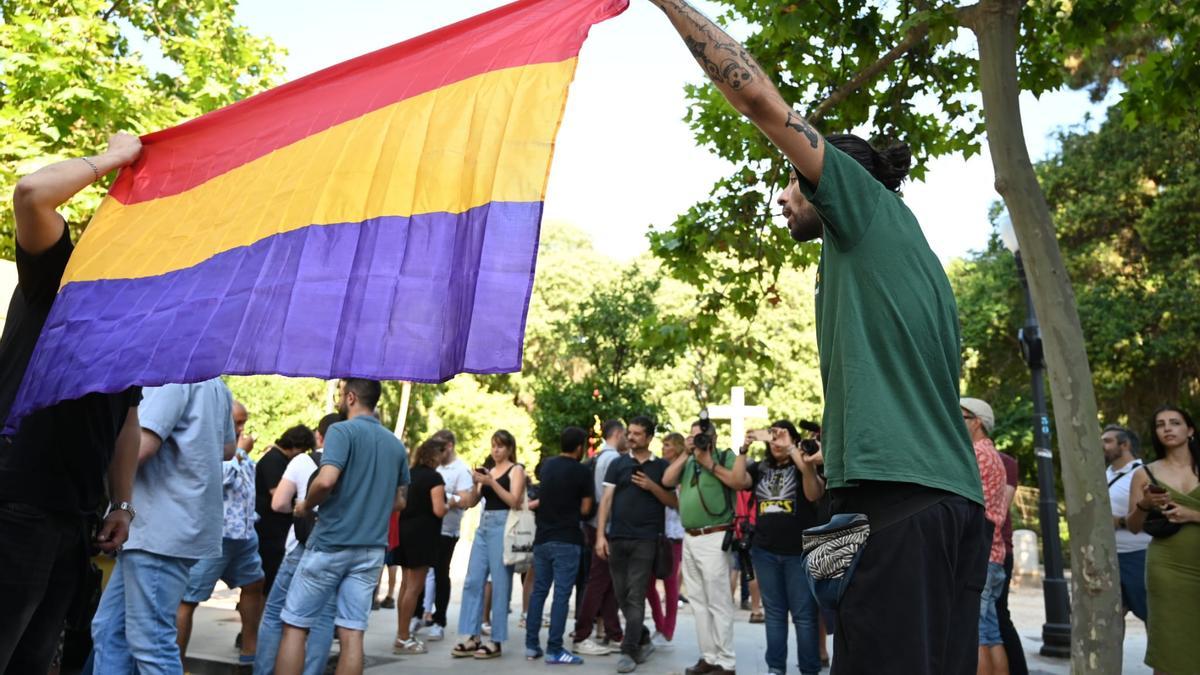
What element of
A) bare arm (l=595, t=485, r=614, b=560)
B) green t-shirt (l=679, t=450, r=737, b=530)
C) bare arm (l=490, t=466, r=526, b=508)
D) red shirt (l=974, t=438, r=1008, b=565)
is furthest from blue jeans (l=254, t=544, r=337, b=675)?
red shirt (l=974, t=438, r=1008, b=565)

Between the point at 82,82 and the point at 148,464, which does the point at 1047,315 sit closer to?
the point at 148,464

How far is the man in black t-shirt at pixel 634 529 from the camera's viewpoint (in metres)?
9.62

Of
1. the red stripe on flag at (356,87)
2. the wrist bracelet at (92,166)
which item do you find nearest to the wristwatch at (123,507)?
the red stripe on flag at (356,87)

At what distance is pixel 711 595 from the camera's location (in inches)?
361

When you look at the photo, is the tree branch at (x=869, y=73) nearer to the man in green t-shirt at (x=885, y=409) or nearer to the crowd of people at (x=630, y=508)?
the crowd of people at (x=630, y=508)

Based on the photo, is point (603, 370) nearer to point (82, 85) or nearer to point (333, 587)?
point (82, 85)

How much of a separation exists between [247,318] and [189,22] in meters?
16.5

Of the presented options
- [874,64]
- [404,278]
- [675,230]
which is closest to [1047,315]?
[874,64]

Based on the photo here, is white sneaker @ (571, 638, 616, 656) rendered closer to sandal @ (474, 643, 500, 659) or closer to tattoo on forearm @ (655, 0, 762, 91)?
sandal @ (474, 643, 500, 659)

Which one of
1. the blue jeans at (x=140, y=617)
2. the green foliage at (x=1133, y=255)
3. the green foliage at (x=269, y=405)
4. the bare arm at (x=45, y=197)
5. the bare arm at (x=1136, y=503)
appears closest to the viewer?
the bare arm at (x=45, y=197)

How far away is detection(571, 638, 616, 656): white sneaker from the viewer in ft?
35.0

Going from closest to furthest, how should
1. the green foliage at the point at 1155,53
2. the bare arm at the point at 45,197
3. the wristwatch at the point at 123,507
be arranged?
the bare arm at the point at 45,197 → the wristwatch at the point at 123,507 → the green foliage at the point at 1155,53

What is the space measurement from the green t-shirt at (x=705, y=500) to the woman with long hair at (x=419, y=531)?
248cm

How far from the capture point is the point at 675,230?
1020cm
